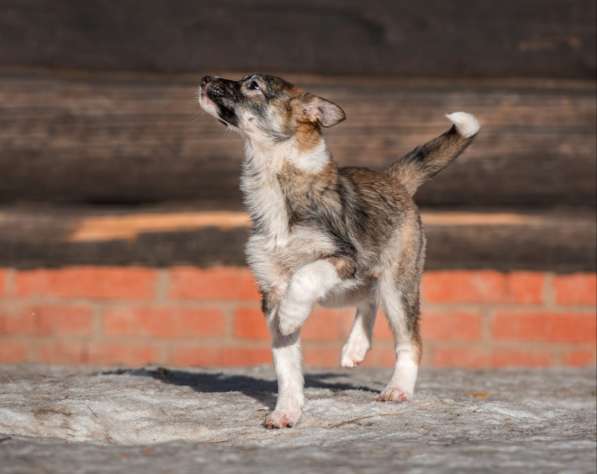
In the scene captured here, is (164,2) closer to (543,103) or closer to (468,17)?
(468,17)

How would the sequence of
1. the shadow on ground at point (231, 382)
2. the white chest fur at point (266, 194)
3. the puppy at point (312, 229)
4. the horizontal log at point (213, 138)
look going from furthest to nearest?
the horizontal log at point (213, 138) → the shadow on ground at point (231, 382) → the white chest fur at point (266, 194) → the puppy at point (312, 229)

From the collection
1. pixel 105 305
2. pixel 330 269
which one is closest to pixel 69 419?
pixel 330 269

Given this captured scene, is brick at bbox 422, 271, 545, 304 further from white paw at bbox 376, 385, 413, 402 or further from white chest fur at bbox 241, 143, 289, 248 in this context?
white chest fur at bbox 241, 143, 289, 248

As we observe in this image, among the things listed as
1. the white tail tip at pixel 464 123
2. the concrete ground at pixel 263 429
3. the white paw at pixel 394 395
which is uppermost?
the white tail tip at pixel 464 123

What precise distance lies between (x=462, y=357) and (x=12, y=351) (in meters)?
2.77

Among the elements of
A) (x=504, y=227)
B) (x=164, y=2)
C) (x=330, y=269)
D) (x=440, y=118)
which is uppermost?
(x=164, y=2)

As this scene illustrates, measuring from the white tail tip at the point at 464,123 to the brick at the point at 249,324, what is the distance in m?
2.18

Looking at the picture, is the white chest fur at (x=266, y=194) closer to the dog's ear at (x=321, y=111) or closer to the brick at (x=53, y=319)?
Answer: the dog's ear at (x=321, y=111)

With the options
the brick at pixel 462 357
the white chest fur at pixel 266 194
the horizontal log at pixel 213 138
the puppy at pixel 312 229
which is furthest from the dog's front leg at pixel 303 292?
the brick at pixel 462 357

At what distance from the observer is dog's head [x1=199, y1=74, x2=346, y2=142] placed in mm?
5059

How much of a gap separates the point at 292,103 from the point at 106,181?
218cm

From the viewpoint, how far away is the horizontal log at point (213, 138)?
7.00 meters

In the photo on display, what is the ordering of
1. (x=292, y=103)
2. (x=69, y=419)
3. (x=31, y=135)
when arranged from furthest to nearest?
(x=31, y=135) < (x=292, y=103) < (x=69, y=419)

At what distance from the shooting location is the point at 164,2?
23.2ft
